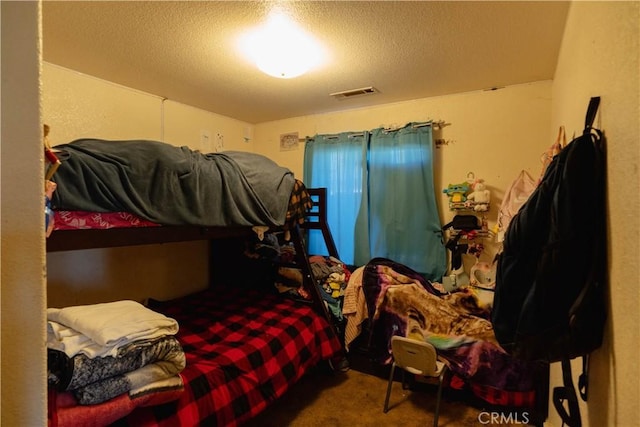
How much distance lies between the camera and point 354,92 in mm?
2727

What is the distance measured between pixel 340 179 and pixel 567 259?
2.49 metres

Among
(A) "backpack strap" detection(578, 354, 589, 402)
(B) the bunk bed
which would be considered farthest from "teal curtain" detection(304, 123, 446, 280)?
(A) "backpack strap" detection(578, 354, 589, 402)

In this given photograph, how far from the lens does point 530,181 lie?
2375mm

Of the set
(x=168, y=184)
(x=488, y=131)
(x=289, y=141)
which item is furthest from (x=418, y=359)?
(x=289, y=141)

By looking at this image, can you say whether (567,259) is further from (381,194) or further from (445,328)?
(381,194)

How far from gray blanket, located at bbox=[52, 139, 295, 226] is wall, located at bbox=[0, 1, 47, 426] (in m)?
1.07

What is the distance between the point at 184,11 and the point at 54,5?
58 cm

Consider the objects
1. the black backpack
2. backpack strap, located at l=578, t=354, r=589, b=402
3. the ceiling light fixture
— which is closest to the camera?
the black backpack

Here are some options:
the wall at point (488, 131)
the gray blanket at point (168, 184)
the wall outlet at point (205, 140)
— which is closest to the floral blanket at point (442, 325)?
the wall at point (488, 131)

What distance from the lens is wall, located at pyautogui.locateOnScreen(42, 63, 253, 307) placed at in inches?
87.6

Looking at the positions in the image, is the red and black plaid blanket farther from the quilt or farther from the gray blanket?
the gray blanket

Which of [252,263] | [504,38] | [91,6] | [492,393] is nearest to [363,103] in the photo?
[504,38]

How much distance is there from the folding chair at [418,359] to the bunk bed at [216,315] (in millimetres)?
501

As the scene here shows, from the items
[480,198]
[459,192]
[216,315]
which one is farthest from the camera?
[459,192]
